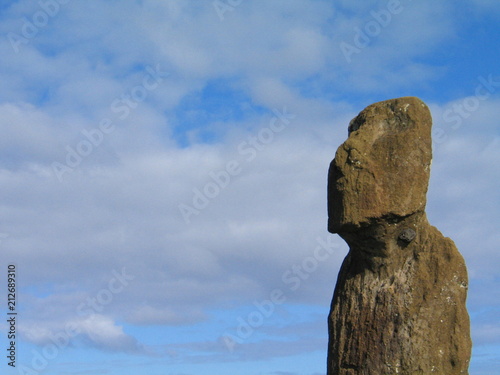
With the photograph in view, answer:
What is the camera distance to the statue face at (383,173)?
8859 mm

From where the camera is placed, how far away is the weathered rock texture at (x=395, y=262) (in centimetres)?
883

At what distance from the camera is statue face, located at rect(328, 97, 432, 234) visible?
886 cm

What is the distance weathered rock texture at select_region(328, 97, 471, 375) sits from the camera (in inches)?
348

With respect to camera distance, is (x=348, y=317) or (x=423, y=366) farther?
(x=348, y=317)

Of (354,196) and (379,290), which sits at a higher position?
(354,196)

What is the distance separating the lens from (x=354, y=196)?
888 centimetres


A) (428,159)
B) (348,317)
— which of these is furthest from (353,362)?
(428,159)

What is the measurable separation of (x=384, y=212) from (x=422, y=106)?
1.53 meters

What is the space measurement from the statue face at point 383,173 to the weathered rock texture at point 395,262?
1 cm

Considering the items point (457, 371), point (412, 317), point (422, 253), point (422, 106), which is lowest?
point (457, 371)

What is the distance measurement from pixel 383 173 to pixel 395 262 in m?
1.18

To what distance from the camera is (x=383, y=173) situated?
8906 mm

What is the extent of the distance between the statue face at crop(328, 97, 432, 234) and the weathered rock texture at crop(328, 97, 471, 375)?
1 centimetres

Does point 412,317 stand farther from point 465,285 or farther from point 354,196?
point 354,196
